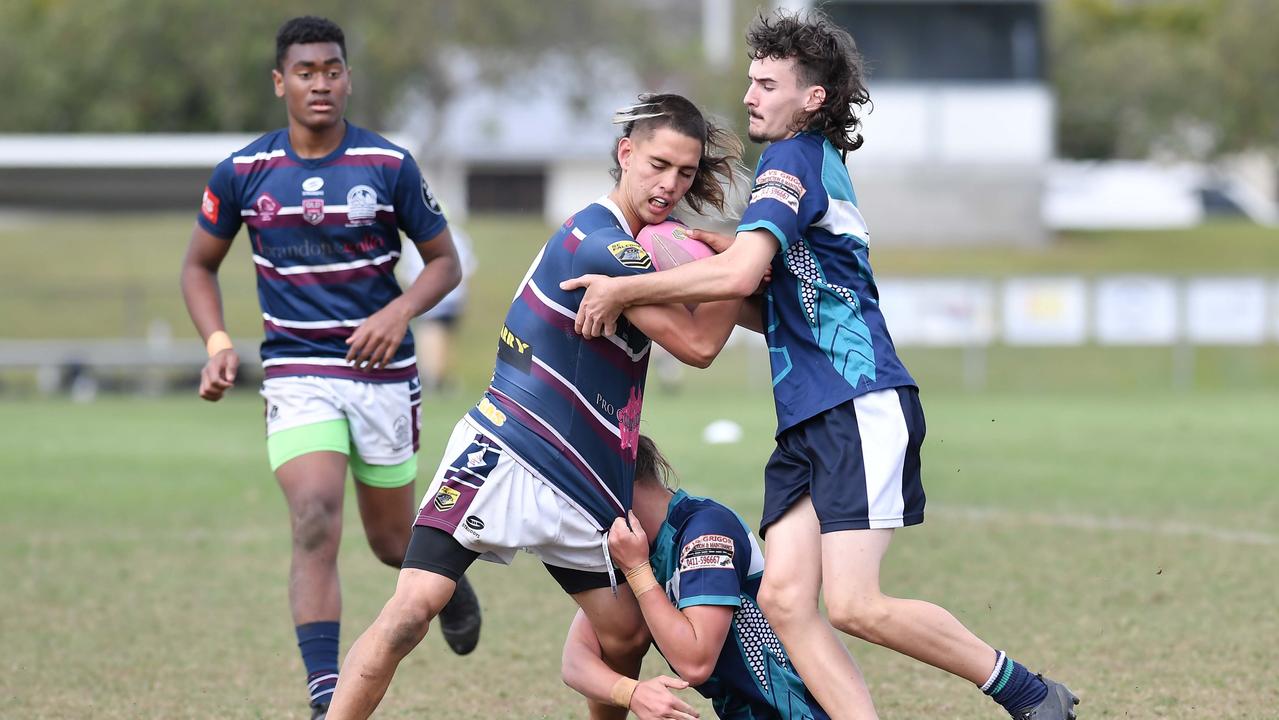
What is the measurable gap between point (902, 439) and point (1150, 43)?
4677 cm

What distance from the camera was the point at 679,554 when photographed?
4.49 meters

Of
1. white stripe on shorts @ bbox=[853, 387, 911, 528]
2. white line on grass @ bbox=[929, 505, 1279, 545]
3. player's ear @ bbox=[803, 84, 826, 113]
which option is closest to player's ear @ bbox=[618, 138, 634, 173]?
player's ear @ bbox=[803, 84, 826, 113]

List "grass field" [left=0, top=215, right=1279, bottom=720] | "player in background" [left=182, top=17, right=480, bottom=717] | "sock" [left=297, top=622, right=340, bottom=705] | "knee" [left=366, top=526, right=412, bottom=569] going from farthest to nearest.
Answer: "knee" [left=366, top=526, right=412, bottom=569]
"grass field" [left=0, top=215, right=1279, bottom=720]
"player in background" [left=182, top=17, right=480, bottom=717]
"sock" [left=297, top=622, right=340, bottom=705]

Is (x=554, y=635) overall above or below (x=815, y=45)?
below

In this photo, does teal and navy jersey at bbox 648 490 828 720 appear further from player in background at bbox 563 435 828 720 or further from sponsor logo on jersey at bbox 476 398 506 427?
sponsor logo on jersey at bbox 476 398 506 427

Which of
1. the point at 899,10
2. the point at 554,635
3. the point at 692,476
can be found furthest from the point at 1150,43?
the point at 554,635

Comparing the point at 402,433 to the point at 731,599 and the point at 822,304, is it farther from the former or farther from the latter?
the point at 822,304

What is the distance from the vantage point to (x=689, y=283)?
4133 mm

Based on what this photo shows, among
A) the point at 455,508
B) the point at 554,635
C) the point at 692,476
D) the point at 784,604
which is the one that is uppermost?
the point at 455,508

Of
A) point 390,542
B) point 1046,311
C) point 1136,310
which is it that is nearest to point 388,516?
point 390,542

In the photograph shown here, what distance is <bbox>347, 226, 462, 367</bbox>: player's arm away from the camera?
541 cm

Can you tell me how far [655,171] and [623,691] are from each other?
147 centimetres

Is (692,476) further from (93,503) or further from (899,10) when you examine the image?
(899,10)

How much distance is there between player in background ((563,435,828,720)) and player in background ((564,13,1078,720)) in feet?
0.52
